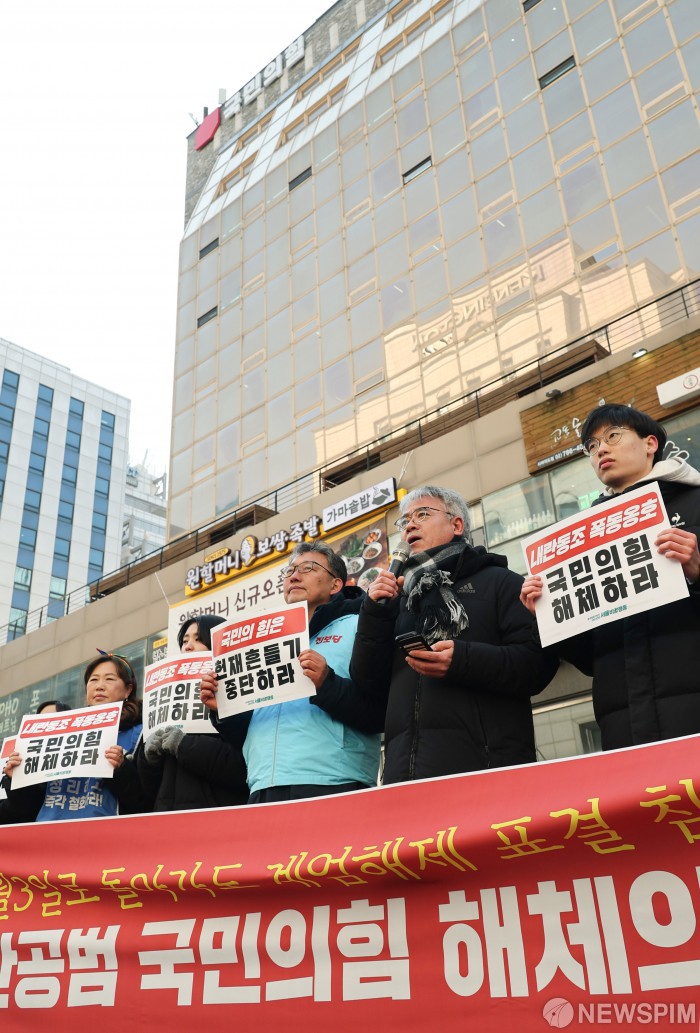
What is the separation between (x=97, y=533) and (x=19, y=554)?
762 centimetres

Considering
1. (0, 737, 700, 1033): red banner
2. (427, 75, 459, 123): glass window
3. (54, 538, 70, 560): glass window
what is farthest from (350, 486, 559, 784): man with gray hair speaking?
(54, 538, 70, 560): glass window

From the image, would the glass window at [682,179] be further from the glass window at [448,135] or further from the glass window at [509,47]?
the glass window at [509,47]

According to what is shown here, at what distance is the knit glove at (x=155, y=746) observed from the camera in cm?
409

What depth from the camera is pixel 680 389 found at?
1314 centimetres

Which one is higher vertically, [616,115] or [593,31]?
[593,31]

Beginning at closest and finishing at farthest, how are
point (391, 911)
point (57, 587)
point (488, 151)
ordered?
point (391, 911) < point (488, 151) < point (57, 587)

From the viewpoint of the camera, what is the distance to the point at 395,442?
62.8 feet

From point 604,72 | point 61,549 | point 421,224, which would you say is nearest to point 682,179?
point 604,72

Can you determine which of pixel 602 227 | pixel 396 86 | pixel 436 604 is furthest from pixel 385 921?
pixel 396 86

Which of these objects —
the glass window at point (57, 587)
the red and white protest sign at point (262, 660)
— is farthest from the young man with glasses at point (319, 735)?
the glass window at point (57, 587)

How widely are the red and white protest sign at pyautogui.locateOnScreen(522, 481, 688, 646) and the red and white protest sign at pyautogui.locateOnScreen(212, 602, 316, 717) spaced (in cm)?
113

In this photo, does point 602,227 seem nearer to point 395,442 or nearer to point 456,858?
point 395,442

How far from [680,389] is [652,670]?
11267 mm

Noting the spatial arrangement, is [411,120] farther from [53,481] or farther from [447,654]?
[53,481]
